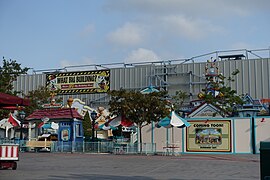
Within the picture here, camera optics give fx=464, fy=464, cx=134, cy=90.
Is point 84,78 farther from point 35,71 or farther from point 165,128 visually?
point 165,128

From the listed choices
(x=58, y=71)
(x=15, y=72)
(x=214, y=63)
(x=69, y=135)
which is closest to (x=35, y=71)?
(x=58, y=71)

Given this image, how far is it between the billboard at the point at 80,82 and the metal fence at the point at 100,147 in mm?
29408

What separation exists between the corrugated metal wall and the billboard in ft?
2.48

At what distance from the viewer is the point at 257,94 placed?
57.2 metres

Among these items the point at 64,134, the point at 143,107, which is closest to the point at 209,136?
the point at 143,107

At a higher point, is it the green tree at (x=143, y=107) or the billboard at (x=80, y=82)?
the billboard at (x=80, y=82)

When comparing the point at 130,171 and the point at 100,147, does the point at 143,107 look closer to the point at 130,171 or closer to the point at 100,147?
the point at 100,147

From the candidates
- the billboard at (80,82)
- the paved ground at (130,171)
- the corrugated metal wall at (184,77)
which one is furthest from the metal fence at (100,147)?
the billboard at (80,82)

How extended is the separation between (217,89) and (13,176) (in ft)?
112

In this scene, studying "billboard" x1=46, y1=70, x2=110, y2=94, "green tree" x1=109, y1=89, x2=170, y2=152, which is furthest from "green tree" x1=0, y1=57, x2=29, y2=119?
"billboard" x1=46, y1=70, x2=110, y2=94

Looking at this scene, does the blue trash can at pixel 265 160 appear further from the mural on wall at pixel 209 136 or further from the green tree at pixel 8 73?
the green tree at pixel 8 73

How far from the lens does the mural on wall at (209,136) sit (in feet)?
106

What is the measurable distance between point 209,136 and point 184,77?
28704mm

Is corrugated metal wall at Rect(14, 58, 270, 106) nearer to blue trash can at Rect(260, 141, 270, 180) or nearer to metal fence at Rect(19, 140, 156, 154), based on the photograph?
metal fence at Rect(19, 140, 156, 154)
